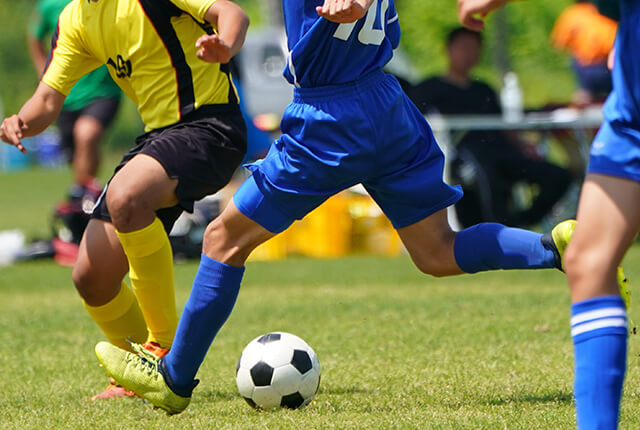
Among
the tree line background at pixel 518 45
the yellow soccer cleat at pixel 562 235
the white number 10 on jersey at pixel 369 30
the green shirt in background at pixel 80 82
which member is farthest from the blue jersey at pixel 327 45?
the tree line background at pixel 518 45

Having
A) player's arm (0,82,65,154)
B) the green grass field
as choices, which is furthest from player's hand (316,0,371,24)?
player's arm (0,82,65,154)

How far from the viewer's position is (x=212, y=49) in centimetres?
366

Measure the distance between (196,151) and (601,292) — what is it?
197 centimetres

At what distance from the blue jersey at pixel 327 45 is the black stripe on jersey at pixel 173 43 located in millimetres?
807

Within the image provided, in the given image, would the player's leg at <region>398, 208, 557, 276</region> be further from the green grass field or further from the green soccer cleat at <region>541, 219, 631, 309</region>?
the green grass field

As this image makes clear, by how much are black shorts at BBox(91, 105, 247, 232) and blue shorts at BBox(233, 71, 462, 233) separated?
0.52m

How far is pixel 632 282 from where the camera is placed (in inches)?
305

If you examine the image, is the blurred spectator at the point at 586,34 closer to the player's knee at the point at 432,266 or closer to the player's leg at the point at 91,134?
the player's leg at the point at 91,134

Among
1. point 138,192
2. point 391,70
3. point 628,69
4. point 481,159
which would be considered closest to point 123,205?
point 138,192

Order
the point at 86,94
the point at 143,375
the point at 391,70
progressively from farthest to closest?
1. the point at 391,70
2. the point at 86,94
3. the point at 143,375

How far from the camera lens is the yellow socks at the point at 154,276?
14.0ft

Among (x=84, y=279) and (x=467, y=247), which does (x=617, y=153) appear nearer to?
(x=467, y=247)

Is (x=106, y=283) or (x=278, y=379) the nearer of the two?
(x=278, y=379)

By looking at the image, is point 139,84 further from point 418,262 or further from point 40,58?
point 40,58
